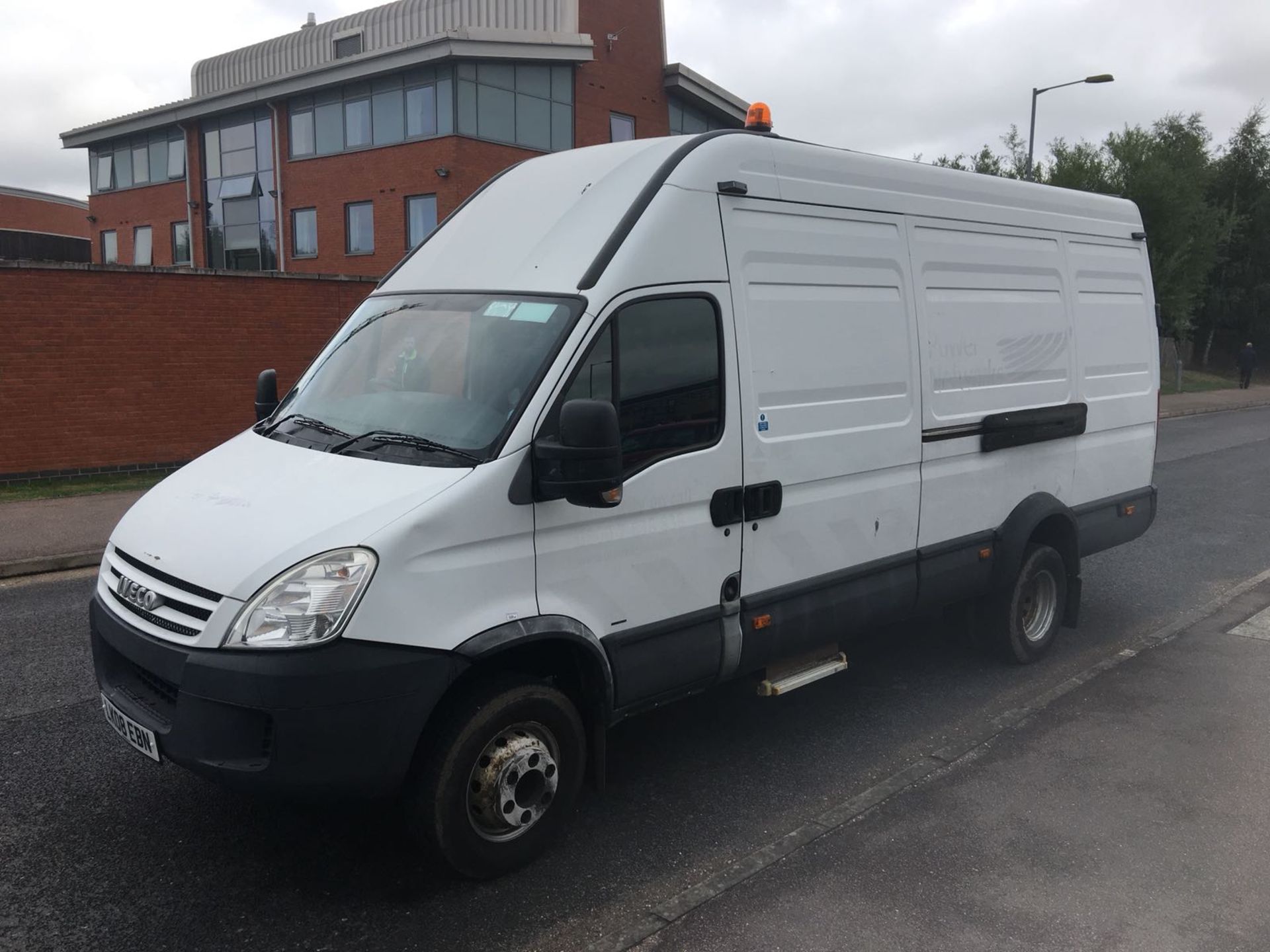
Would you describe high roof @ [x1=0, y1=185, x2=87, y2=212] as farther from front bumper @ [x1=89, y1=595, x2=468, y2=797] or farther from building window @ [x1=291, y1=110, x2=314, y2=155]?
front bumper @ [x1=89, y1=595, x2=468, y2=797]

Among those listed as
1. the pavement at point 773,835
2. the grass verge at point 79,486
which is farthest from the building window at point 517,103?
the pavement at point 773,835

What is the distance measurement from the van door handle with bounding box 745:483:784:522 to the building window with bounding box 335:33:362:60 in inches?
1296

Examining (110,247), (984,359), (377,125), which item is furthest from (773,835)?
(110,247)

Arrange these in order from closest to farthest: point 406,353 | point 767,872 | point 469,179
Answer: point 767,872
point 406,353
point 469,179

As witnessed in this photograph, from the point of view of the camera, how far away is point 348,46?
33.7 m

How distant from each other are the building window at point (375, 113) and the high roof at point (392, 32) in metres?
0.95

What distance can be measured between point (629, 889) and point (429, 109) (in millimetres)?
26233

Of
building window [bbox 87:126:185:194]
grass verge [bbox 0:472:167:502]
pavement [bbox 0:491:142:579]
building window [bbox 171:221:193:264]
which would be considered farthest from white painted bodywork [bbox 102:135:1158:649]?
building window [bbox 87:126:185:194]

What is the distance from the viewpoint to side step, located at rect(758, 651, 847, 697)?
478 centimetres

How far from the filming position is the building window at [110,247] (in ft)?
121

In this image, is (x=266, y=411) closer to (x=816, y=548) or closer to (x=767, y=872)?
(x=816, y=548)

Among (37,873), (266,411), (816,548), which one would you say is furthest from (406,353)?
(37,873)

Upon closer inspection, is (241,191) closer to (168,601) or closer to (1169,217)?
(1169,217)

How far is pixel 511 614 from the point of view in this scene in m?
3.58
